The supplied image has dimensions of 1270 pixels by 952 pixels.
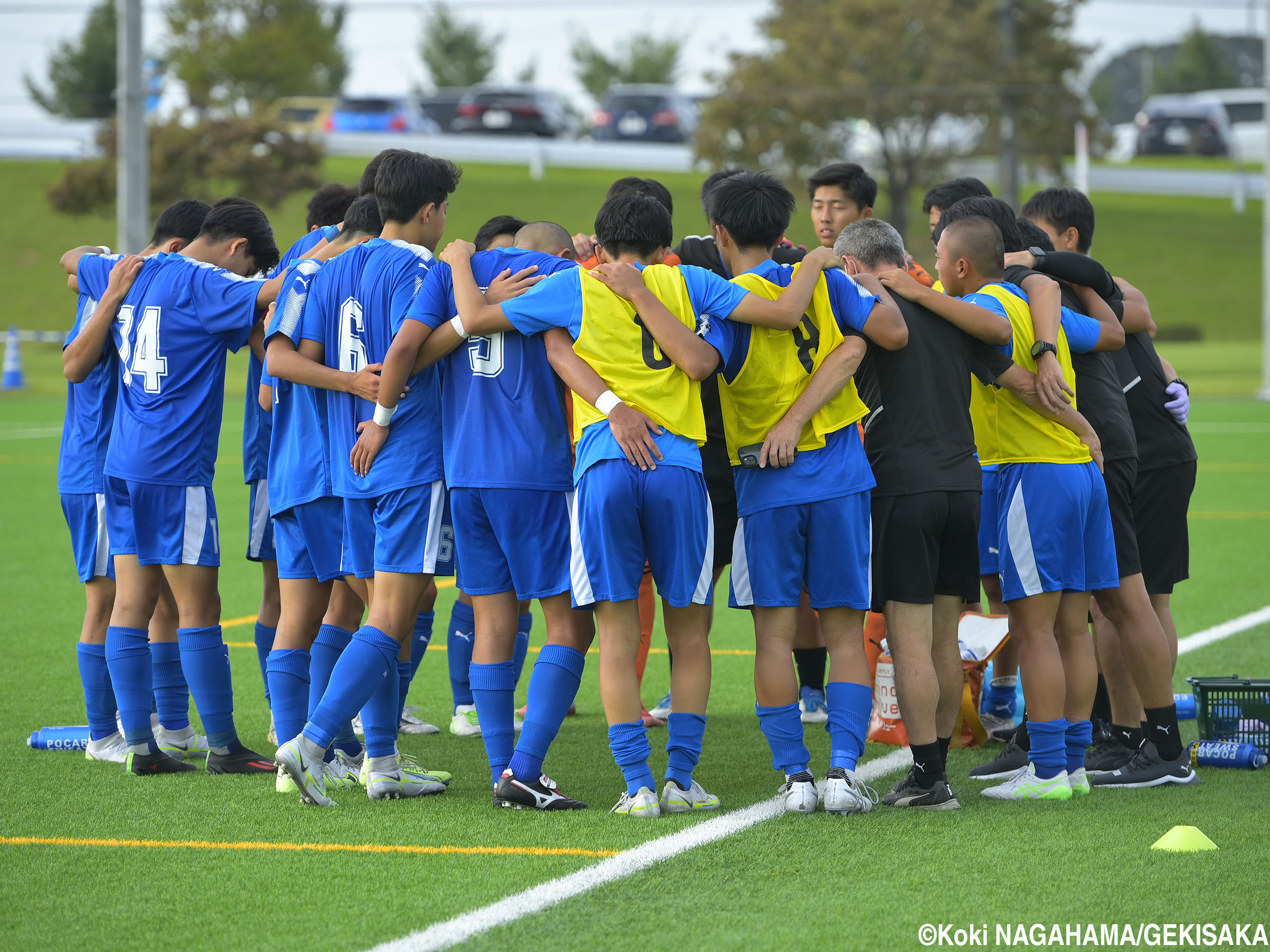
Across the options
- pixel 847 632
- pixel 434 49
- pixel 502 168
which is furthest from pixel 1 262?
pixel 847 632

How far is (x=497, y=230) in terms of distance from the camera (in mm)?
6176

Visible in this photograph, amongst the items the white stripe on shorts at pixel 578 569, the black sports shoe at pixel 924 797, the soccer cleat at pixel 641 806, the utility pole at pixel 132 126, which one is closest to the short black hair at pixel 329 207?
the white stripe on shorts at pixel 578 569

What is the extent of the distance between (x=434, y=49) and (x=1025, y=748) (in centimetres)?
5837

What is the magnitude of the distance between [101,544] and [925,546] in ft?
11.2

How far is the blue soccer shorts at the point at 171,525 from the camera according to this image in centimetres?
543

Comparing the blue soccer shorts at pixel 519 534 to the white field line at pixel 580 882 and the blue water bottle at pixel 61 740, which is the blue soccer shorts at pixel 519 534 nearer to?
the white field line at pixel 580 882

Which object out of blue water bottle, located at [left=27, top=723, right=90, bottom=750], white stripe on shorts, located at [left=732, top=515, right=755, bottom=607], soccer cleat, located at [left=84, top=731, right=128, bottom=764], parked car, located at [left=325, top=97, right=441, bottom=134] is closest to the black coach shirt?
white stripe on shorts, located at [left=732, top=515, right=755, bottom=607]

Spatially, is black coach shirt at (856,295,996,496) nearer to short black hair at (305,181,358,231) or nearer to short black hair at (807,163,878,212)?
short black hair at (807,163,878,212)

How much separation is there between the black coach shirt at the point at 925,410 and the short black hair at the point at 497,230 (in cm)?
193

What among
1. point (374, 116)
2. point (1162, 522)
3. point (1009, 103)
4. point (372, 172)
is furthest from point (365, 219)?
point (374, 116)

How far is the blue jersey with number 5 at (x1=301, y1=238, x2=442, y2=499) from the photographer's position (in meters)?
5.03

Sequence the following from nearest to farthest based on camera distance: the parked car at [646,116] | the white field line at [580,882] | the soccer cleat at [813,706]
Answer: the white field line at [580,882] < the soccer cleat at [813,706] < the parked car at [646,116]

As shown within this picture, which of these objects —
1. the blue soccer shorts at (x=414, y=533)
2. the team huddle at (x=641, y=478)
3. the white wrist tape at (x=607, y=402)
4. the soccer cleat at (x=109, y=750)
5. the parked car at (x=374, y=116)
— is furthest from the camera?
the parked car at (x=374, y=116)

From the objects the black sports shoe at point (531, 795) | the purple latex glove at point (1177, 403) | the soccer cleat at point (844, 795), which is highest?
the purple latex glove at point (1177, 403)
